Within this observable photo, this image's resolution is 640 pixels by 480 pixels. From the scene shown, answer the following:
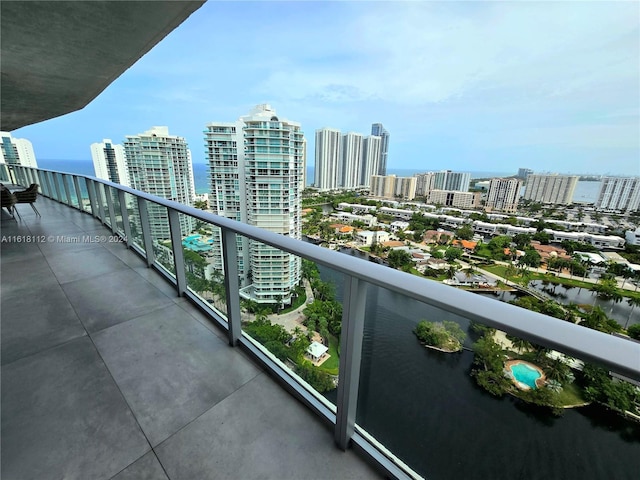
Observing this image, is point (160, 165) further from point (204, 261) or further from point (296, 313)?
point (296, 313)

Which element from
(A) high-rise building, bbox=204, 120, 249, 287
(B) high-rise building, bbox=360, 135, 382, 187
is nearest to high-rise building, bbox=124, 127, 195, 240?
(A) high-rise building, bbox=204, 120, 249, 287

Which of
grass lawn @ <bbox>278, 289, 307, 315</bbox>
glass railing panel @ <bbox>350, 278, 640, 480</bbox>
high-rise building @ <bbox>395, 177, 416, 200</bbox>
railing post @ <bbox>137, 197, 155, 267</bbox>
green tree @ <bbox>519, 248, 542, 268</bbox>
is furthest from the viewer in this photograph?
high-rise building @ <bbox>395, 177, 416, 200</bbox>

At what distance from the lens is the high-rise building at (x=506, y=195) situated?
4312 cm

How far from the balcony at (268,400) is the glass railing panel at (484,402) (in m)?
0.01

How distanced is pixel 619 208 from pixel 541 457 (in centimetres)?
4792

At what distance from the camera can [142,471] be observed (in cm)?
124

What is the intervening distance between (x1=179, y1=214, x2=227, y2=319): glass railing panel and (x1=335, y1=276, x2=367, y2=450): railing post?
124 cm

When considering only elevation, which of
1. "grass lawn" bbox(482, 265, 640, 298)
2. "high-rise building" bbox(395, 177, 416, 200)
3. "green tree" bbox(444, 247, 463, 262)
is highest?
"high-rise building" bbox(395, 177, 416, 200)

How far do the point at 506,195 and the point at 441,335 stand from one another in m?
54.1

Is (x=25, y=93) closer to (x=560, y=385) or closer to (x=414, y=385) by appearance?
(x=414, y=385)

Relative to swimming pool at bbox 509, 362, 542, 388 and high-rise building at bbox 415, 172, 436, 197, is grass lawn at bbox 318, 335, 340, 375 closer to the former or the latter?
swimming pool at bbox 509, 362, 542, 388

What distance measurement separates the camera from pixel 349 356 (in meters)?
1.27

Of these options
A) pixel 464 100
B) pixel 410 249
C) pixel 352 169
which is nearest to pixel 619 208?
pixel 464 100

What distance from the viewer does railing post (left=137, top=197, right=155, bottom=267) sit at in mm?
3350
